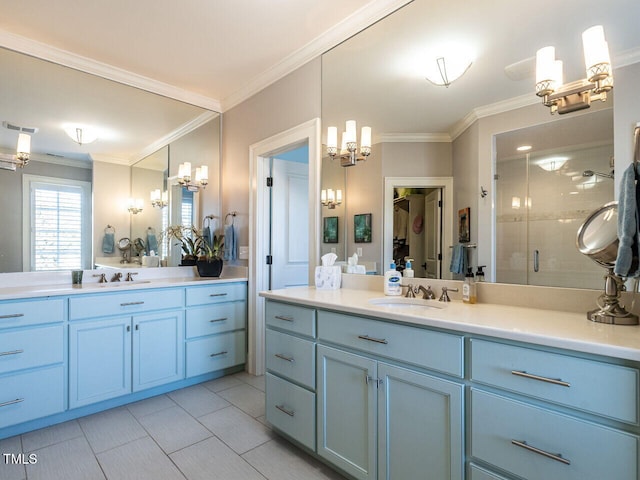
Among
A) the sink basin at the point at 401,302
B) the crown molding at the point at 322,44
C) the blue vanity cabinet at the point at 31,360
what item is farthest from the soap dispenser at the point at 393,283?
the blue vanity cabinet at the point at 31,360

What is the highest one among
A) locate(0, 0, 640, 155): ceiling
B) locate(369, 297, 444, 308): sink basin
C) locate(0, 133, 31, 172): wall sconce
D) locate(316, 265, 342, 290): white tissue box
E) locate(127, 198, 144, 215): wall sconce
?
locate(0, 0, 640, 155): ceiling

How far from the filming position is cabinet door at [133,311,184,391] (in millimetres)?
2473

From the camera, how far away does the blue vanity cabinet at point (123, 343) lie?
221cm

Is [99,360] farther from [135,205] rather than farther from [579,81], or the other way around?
[579,81]

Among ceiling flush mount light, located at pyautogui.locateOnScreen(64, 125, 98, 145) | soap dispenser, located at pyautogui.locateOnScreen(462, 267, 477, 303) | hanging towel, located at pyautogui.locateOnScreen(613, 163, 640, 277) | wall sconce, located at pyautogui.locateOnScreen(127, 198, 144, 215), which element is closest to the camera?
hanging towel, located at pyautogui.locateOnScreen(613, 163, 640, 277)

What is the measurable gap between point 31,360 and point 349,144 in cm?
240

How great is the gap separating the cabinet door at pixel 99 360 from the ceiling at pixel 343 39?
2.06 m

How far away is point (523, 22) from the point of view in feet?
5.00

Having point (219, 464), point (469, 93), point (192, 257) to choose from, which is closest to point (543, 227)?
point (469, 93)

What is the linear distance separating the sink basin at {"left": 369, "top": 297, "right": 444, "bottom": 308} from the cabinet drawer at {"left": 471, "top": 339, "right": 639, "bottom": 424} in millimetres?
541

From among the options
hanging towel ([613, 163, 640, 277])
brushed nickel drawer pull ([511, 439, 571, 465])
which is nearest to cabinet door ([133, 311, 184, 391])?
brushed nickel drawer pull ([511, 439, 571, 465])

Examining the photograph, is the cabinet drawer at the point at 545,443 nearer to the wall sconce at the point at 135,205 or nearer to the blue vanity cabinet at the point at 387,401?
the blue vanity cabinet at the point at 387,401

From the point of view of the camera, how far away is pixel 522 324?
1185 mm

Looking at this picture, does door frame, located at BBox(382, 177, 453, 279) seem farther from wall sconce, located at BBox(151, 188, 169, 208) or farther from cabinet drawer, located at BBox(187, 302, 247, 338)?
wall sconce, located at BBox(151, 188, 169, 208)
